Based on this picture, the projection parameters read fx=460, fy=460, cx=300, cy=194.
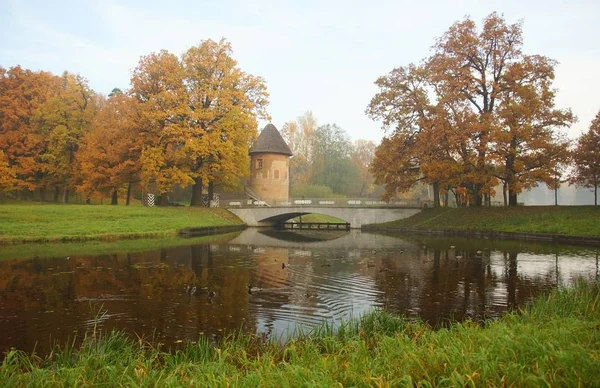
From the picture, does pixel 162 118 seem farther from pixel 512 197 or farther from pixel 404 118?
pixel 512 197

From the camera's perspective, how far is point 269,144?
55312 millimetres

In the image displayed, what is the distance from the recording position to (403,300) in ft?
41.0

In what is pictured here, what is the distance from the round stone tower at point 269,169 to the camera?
181ft

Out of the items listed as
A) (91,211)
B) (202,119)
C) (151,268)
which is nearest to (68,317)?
(151,268)

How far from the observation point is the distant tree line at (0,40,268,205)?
41406 millimetres

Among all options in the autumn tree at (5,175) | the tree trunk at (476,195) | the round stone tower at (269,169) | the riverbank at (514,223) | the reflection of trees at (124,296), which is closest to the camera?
the reflection of trees at (124,296)

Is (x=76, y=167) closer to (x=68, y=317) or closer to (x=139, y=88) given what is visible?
(x=139, y=88)

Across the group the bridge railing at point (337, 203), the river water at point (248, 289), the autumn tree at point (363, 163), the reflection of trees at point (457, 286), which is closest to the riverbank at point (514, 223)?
the bridge railing at point (337, 203)

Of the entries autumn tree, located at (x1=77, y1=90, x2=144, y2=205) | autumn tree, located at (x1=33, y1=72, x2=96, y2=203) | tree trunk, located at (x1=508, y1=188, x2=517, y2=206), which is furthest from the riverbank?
autumn tree, located at (x1=33, y1=72, x2=96, y2=203)

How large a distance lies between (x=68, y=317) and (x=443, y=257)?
55.7ft

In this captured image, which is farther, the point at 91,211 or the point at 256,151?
the point at 256,151

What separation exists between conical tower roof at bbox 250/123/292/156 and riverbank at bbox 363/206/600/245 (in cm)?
1706

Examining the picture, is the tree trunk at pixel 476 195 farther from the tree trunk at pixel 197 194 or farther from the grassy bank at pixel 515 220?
the tree trunk at pixel 197 194

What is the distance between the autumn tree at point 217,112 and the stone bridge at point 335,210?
4.13 m
